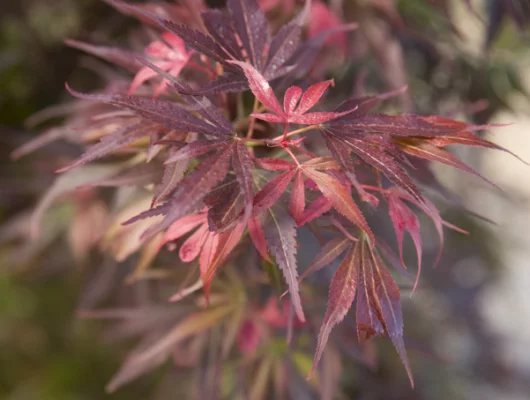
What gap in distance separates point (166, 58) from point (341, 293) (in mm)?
298

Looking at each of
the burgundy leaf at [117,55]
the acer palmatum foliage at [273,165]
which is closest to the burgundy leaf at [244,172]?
the acer palmatum foliage at [273,165]

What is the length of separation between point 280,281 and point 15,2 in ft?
2.78

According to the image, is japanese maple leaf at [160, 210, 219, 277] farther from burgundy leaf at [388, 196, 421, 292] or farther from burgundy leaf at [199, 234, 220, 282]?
burgundy leaf at [388, 196, 421, 292]

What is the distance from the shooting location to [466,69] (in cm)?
92

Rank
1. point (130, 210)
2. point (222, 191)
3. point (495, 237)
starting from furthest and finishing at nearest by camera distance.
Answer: point (495, 237) < point (130, 210) < point (222, 191)

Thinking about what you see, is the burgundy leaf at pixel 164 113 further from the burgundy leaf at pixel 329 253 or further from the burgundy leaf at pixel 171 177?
the burgundy leaf at pixel 329 253

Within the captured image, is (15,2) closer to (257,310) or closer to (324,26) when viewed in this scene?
(324,26)

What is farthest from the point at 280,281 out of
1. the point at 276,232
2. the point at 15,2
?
the point at 15,2

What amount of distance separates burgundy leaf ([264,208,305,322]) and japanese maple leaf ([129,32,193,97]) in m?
0.19

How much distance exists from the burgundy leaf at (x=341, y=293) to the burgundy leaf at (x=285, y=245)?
0.07ft

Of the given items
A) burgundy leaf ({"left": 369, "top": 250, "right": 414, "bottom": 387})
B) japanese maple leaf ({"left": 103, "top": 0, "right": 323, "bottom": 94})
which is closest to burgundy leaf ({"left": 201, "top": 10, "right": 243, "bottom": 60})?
japanese maple leaf ({"left": 103, "top": 0, "right": 323, "bottom": 94})

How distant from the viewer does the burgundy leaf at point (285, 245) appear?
0.35 meters

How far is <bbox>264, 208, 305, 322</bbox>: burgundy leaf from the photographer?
Result: 0.35m

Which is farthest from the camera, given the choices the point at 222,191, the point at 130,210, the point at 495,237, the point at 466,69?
the point at 495,237
